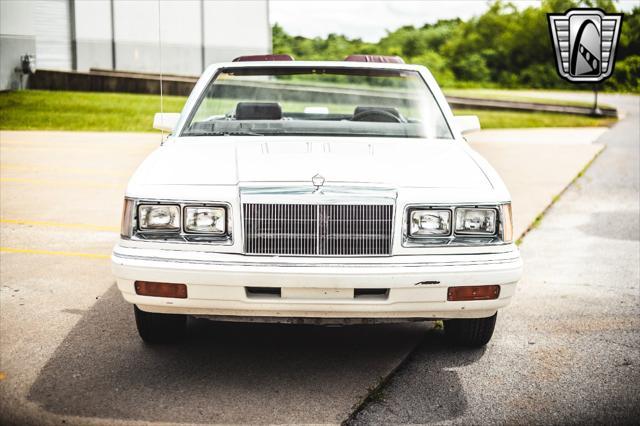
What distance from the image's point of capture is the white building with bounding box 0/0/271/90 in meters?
24.6

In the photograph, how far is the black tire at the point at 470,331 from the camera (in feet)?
14.3

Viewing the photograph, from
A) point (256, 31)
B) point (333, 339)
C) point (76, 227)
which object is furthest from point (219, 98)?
point (333, 339)

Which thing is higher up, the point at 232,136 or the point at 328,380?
the point at 232,136

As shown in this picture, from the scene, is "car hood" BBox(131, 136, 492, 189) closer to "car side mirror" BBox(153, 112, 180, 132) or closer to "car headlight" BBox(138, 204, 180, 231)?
"car headlight" BBox(138, 204, 180, 231)

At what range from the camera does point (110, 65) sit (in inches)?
1117

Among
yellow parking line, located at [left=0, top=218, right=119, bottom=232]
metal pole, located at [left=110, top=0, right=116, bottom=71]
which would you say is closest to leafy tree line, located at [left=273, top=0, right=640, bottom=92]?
metal pole, located at [left=110, top=0, right=116, bottom=71]

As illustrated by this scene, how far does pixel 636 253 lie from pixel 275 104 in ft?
11.7

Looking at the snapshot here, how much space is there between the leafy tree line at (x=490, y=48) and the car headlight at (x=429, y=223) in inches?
1724

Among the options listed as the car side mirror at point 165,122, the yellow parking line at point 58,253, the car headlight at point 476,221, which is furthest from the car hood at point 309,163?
the yellow parking line at point 58,253

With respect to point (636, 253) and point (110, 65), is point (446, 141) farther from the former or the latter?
point (110, 65)

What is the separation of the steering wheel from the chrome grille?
1.76m

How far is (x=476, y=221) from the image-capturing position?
12.7 ft

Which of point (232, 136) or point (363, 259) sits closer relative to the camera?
point (363, 259)

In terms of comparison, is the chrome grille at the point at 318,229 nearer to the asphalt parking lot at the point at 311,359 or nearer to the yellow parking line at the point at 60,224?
the asphalt parking lot at the point at 311,359
